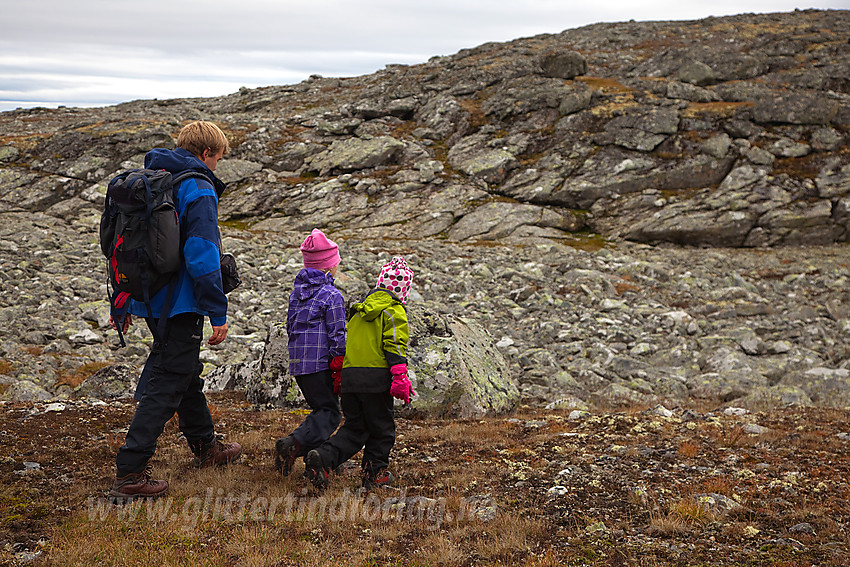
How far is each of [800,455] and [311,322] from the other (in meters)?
7.69

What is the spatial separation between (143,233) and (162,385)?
1.64m

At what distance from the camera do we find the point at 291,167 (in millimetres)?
50656

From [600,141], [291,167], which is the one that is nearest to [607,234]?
[600,141]

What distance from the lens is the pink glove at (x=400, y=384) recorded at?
677 cm

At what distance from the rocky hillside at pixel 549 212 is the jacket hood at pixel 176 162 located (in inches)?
339

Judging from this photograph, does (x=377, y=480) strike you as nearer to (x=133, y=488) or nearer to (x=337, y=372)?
(x=337, y=372)

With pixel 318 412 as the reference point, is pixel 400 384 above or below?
above

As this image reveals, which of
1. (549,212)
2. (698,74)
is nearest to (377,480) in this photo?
(549,212)

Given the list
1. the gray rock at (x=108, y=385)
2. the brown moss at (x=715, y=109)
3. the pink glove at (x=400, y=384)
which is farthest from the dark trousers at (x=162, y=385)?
the brown moss at (x=715, y=109)

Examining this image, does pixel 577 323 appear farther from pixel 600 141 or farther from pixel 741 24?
pixel 741 24

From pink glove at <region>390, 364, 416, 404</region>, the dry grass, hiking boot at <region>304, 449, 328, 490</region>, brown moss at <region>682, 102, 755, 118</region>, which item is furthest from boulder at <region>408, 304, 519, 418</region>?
brown moss at <region>682, 102, 755, 118</region>

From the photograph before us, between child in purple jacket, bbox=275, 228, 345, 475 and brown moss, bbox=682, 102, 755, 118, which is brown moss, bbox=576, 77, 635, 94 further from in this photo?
child in purple jacket, bbox=275, 228, 345, 475

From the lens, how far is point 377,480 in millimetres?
7348

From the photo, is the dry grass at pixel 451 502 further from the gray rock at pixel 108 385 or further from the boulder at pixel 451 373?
the gray rock at pixel 108 385
